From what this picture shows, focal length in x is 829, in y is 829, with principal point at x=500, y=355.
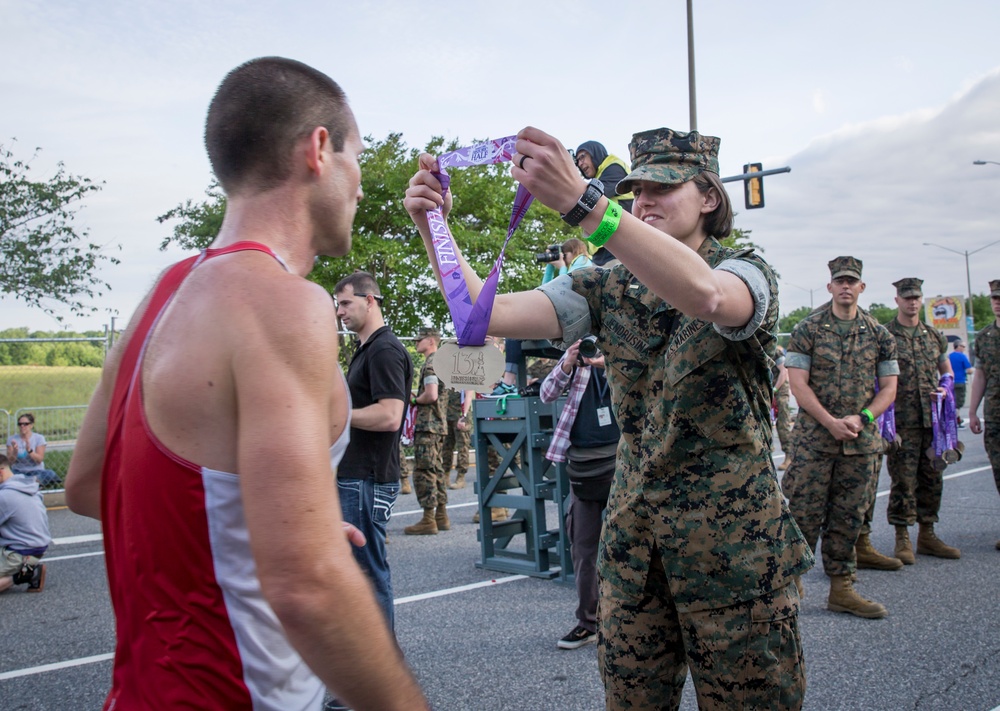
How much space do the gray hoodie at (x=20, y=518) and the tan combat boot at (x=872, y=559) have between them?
6836 mm

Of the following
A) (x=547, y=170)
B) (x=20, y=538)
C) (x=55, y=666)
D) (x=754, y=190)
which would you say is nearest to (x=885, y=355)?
(x=547, y=170)

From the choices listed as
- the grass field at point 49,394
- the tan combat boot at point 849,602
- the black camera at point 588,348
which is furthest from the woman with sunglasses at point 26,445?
the tan combat boot at point 849,602

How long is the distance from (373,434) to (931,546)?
539 cm

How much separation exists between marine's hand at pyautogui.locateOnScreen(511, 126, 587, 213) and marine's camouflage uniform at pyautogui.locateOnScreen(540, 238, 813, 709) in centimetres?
59

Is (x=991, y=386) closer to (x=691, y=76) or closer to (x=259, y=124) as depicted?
(x=259, y=124)

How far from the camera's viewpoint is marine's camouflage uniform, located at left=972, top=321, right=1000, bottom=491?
770 cm

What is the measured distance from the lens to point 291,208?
1.55 meters

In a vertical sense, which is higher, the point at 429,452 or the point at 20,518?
the point at 429,452

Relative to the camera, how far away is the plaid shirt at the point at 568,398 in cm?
556

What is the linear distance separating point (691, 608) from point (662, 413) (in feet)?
1.82

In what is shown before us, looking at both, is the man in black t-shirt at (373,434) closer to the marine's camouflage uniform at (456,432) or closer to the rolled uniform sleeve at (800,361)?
the rolled uniform sleeve at (800,361)

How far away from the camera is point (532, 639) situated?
5.24m

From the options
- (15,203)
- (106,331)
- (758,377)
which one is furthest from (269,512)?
(15,203)

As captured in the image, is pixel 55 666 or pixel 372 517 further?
pixel 55 666
